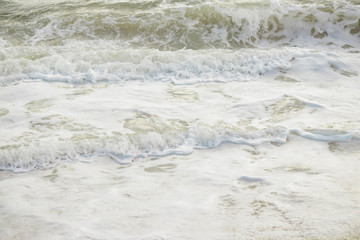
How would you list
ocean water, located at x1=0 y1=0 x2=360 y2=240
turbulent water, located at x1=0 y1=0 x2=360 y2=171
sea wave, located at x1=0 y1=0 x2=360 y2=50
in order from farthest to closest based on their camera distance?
1. sea wave, located at x1=0 y1=0 x2=360 y2=50
2. turbulent water, located at x1=0 y1=0 x2=360 y2=171
3. ocean water, located at x1=0 y1=0 x2=360 y2=240

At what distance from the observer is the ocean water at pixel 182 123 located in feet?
8.30

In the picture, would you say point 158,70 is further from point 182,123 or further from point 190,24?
point 190,24

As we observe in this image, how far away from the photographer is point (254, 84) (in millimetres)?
4918

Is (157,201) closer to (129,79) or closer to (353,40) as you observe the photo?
(129,79)

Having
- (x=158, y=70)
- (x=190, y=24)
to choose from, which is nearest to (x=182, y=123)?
(x=158, y=70)

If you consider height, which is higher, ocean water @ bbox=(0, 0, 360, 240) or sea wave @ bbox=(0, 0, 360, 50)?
sea wave @ bbox=(0, 0, 360, 50)

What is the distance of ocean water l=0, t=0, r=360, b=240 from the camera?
2.53 meters

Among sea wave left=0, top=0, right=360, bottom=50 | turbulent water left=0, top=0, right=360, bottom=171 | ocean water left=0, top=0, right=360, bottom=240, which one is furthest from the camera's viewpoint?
sea wave left=0, top=0, right=360, bottom=50

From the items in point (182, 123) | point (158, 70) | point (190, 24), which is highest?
point (190, 24)

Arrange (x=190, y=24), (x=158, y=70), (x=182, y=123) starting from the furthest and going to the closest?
(x=190, y=24)
(x=158, y=70)
(x=182, y=123)

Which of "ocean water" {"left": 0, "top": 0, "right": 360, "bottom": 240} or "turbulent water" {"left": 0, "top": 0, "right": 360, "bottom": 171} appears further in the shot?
"turbulent water" {"left": 0, "top": 0, "right": 360, "bottom": 171}

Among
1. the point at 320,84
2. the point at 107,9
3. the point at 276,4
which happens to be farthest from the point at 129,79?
the point at 276,4

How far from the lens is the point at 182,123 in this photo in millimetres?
3881

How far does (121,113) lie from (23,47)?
9.03 ft
